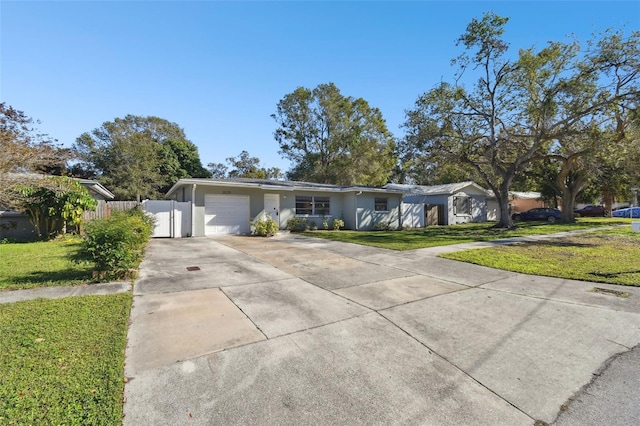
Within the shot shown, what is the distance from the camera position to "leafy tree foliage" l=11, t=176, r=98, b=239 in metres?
11.1

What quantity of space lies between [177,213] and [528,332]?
48.3ft

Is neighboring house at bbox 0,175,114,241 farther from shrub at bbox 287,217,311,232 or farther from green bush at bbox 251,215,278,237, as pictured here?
shrub at bbox 287,217,311,232

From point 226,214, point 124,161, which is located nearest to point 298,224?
point 226,214

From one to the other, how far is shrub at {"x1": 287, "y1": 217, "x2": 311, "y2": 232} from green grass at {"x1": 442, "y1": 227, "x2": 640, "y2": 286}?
9.69m

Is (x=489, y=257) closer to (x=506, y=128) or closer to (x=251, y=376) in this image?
(x=251, y=376)

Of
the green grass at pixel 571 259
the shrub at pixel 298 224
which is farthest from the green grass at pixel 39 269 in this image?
the shrub at pixel 298 224

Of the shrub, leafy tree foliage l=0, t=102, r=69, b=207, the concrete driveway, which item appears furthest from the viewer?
the shrub

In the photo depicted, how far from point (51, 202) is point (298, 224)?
37.0ft

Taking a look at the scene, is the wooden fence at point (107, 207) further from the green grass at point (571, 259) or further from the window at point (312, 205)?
the green grass at point (571, 259)

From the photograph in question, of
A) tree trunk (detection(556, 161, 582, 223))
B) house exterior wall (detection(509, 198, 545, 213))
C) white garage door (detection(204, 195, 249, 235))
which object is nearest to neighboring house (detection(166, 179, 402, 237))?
white garage door (detection(204, 195, 249, 235))

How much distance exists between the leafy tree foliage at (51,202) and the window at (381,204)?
1553 centimetres

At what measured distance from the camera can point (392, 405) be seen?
2.44 m

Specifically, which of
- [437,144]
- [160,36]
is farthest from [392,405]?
[437,144]

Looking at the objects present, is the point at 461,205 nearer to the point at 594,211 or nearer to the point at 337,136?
the point at 337,136
